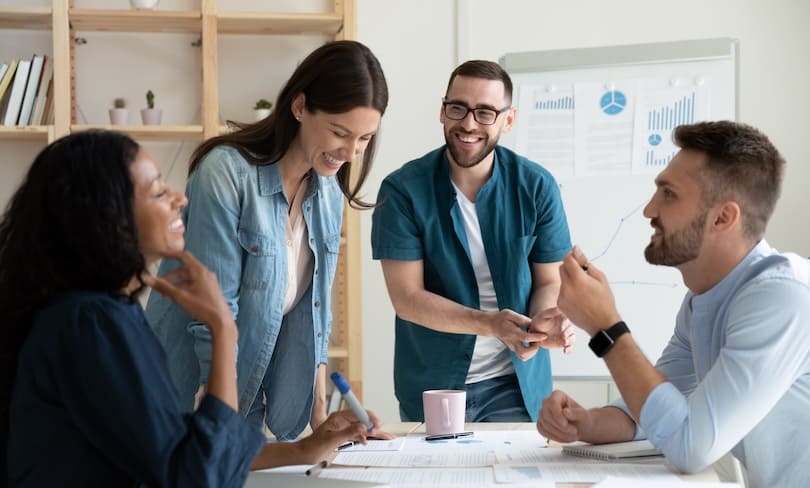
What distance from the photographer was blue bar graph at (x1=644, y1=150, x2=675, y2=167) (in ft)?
11.5

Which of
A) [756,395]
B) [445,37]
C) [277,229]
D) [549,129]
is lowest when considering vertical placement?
[756,395]

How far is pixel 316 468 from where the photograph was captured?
1.62 m

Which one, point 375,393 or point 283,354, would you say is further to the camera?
point 375,393

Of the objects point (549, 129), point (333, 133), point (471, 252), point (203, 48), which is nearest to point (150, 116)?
point (203, 48)

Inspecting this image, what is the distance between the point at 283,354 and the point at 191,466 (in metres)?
0.95

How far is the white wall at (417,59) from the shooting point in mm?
4008

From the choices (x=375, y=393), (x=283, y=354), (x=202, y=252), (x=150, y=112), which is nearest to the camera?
(x=202, y=252)

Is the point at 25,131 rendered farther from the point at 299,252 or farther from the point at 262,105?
the point at 299,252

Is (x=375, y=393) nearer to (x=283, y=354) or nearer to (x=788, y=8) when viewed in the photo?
(x=283, y=354)

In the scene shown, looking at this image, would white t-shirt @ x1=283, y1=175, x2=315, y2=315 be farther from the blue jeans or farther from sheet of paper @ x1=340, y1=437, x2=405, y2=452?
the blue jeans

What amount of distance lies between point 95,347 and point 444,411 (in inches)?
35.9

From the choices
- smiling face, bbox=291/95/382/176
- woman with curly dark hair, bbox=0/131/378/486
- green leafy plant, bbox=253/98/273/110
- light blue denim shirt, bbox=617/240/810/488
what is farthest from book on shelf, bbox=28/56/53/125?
light blue denim shirt, bbox=617/240/810/488

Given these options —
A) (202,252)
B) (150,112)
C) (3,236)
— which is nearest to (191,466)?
(3,236)

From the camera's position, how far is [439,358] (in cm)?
243
